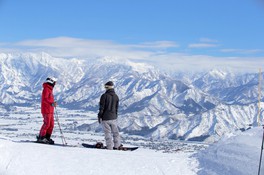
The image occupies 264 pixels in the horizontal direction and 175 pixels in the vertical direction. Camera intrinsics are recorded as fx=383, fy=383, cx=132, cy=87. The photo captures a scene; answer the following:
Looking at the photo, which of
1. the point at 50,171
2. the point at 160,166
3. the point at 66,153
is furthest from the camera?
the point at 66,153

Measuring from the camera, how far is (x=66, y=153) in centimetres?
1409

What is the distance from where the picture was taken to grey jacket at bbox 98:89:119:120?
15711mm

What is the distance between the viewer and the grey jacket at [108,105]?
15.7 meters

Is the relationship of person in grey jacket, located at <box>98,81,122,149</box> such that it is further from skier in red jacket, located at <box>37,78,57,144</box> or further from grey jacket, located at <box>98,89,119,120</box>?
skier in red jacket, located at <box>37,78,57,144</box>

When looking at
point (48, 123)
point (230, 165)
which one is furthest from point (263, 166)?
point (48, 123)

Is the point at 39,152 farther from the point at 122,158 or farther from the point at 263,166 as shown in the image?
the point at 263,166

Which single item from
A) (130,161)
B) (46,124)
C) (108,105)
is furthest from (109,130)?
(46,124)

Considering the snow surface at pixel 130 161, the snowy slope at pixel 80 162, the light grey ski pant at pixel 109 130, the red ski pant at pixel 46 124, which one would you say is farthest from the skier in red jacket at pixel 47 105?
the light grey ski pant at pixel 109 130

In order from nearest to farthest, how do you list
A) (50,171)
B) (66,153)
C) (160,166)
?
(50,171) < (160,166) < (66,153)

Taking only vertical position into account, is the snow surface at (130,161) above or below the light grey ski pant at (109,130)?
below

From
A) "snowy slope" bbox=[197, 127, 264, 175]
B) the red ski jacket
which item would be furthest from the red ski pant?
"snowy slope" bbox=[197, 127, 264, 175]

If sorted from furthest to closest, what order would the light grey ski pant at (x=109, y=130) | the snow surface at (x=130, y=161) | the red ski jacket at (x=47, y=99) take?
the red ski jacket at (x=47, y=99)
the light grey ski pant at (x=109, y=130)
the snow surface at (x=130, y=161)

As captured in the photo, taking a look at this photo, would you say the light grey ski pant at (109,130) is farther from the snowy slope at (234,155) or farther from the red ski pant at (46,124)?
the snowy slope at (234,155)

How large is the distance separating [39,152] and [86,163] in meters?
2.01
